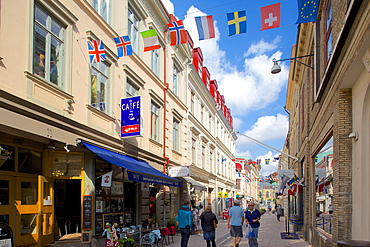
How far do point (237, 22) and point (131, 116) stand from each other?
5.26m

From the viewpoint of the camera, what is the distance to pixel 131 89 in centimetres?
1562

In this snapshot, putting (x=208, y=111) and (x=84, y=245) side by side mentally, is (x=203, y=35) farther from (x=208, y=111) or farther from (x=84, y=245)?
(x=208, y=111)

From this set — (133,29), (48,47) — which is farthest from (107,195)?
(133,29)

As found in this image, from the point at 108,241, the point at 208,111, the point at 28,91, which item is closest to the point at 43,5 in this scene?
the point at 28,91

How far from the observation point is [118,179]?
45.3 feet

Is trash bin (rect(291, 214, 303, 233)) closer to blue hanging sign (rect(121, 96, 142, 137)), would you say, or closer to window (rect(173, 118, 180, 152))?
window (rect(173, 118, 180, 152))

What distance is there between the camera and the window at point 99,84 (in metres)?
12.3

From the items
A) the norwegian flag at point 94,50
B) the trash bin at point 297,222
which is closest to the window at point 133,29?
the norwegian flag at point 94,50

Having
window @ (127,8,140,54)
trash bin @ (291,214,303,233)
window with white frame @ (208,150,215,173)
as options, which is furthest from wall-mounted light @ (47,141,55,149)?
window with white frame @ (208,150,215,173)

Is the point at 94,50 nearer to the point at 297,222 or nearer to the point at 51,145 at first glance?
the point at 51,145

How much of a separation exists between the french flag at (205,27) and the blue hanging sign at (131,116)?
12.6 ft

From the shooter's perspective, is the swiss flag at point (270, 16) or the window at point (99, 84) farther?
the window at point (99, 84)

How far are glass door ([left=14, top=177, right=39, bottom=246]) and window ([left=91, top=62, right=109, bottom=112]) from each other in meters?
3.31

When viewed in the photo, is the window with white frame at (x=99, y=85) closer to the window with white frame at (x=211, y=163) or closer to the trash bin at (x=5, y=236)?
the trash bin at (x=5, y=236)
